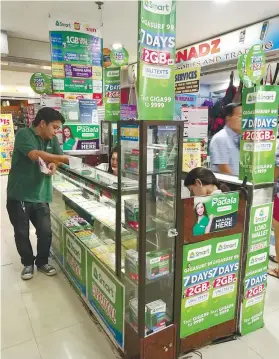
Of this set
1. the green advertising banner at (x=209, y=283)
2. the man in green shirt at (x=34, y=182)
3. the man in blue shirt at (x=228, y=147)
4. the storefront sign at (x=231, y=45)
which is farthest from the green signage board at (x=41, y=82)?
the green advertising banner at (x=209, y=283)

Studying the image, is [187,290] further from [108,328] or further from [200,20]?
[200,20]

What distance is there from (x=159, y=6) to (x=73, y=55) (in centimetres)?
252

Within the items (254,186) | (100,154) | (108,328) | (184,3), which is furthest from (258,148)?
(184,3)

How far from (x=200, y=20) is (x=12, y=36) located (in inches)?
129

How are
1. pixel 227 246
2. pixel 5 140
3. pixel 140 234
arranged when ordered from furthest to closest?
1. pixel 5 140
2. pixel 227 246
3. pixel 140 234

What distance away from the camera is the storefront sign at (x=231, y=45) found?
4363mm

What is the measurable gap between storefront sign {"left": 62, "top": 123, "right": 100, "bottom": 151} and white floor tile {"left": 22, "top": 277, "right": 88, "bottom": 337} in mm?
1669

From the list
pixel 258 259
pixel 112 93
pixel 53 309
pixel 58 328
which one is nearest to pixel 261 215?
pixel 258 259

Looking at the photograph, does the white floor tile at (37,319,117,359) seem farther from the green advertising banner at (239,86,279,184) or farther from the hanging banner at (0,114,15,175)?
the hanging banner at (0,114,15,175)

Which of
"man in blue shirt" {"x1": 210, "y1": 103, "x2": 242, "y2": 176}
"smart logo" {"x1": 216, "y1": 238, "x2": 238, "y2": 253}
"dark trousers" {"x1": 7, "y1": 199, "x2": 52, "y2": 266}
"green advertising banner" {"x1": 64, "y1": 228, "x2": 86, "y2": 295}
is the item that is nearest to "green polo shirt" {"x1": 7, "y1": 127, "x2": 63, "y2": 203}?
"dark trousers" {"x1": 7, "y1": 199, "x2": 52, "y2": 266}

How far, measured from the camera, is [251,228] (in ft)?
6.88

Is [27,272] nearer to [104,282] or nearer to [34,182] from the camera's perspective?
[34,182]

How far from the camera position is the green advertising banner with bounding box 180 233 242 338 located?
6.29ft

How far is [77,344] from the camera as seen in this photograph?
2.16 meters
